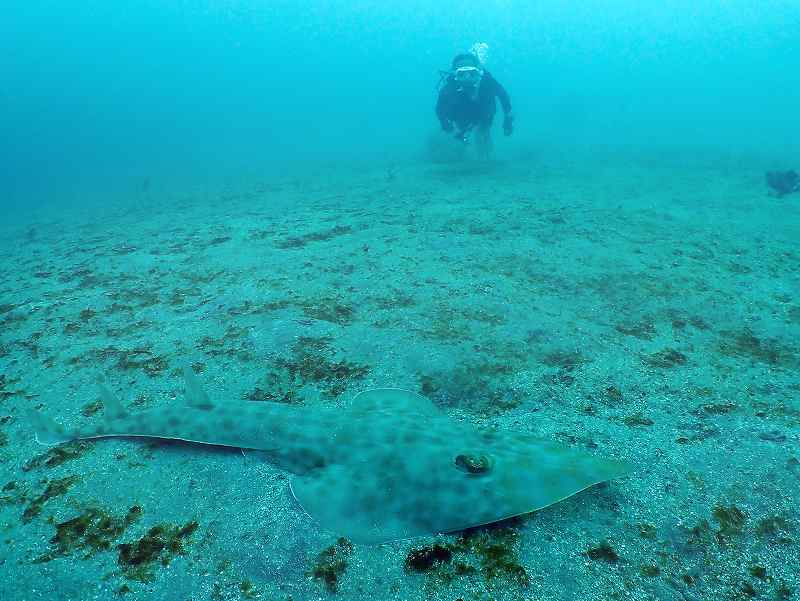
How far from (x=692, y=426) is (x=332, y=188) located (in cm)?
1150

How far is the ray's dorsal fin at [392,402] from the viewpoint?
9.93ft

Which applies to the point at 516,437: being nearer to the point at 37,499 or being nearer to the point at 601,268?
the point at 37,499

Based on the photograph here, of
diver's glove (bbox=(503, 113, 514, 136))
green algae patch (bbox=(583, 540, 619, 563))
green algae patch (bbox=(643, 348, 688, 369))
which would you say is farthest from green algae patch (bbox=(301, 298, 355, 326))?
diver's glove (bbox=(503, 113, 514, 136))

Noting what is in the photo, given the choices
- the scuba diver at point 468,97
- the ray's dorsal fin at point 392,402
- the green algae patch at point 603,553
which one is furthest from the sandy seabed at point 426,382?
the scuba diver at point 468,97

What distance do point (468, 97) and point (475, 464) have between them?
12218 mm

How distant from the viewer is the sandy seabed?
2047mm

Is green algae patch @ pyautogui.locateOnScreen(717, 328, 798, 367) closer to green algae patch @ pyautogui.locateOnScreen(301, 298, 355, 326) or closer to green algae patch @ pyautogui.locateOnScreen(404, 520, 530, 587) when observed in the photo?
green algae patch @ pyautogui.locateOnScreen(404, 520, 530, 587)

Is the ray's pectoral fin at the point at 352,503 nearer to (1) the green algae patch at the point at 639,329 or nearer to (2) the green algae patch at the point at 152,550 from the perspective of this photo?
(2) the green algae patch at the point at 152,550

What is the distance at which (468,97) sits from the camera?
40.9ft

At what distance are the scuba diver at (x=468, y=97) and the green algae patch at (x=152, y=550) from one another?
12484 mm

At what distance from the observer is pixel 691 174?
42.7ft

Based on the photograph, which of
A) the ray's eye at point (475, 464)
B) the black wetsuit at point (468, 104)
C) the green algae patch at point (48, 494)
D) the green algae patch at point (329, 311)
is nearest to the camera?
the ray's eye at point (475, 464)

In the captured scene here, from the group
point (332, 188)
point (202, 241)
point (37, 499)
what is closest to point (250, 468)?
point (37, 499)

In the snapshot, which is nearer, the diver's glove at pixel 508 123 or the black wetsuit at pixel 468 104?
the black wetsuit at pixel 468 104
